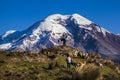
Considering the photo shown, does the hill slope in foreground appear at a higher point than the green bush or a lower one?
higher

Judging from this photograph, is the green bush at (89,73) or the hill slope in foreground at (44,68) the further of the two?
the hill slope in foreground at (44,68)

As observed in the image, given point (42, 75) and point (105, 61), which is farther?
point (105, 61)

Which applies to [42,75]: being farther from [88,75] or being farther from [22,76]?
[88,75]

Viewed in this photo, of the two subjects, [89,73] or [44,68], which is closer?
[89,73]

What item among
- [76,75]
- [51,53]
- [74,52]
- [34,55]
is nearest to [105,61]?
[74,52]

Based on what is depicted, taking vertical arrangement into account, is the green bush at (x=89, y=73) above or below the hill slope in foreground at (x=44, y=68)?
below

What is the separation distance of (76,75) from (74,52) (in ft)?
106

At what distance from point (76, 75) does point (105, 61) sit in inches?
1283

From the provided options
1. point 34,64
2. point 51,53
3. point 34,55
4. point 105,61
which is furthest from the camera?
point 105,61

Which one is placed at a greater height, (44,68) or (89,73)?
(44,68)

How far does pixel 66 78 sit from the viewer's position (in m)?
37.7

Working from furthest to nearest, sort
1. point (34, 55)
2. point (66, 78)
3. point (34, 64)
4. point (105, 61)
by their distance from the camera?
1. point (105, 61)
2. point (34, 55)
3. point (34, 64)
4. point (66, 78)

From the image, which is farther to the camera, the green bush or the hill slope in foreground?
the hill slope in foreground

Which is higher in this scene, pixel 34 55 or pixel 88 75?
pixel 34 55
